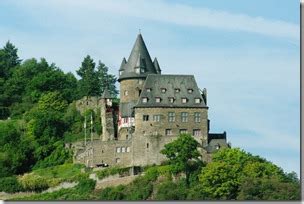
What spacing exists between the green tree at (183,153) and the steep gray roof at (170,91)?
3.15 metres

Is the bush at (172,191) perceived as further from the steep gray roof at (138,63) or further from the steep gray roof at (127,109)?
the steep gray roof at (138,63)

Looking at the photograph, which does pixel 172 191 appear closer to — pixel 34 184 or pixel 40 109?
pixel 34 184

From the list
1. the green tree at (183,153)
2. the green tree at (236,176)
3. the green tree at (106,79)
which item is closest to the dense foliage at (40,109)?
the green tree at (106,79)

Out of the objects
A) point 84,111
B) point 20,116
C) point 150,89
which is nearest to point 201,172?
point 150,89

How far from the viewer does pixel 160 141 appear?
68.2 meters

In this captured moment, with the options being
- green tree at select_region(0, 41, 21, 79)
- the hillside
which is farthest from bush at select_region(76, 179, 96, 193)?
green tree at select_region(0, 41, 21, 79)

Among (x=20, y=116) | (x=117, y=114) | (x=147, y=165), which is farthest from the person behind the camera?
(x=20, y=116)

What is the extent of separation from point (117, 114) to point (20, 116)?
1031 cm

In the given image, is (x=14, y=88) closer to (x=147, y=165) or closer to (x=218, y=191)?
(x=147, y=165)

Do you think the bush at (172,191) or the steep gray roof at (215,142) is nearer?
the bush at (172,191)

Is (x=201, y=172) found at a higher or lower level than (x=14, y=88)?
lower

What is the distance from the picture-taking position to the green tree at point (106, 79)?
88625mm

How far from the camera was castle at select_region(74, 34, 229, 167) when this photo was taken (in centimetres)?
6831

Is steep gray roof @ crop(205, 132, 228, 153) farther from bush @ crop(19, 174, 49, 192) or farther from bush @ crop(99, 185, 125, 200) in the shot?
bush @ crop(19, 174, 49, 192)
